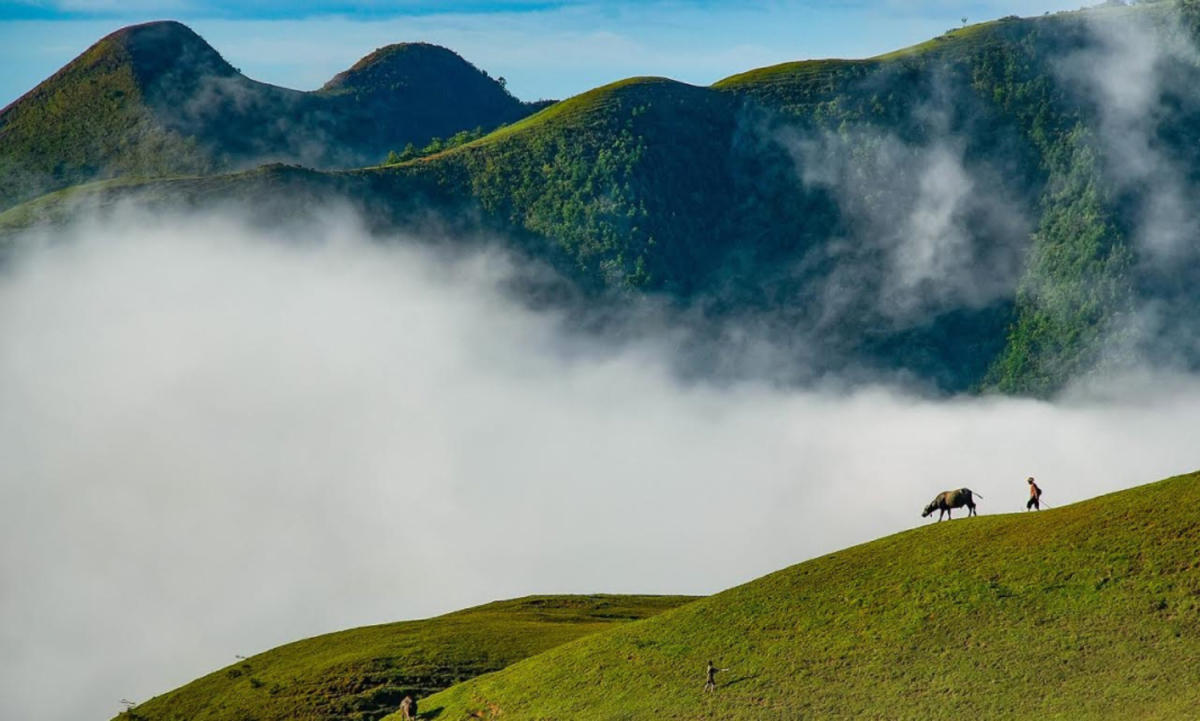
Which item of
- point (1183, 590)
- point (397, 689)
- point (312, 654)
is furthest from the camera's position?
point (312, 654)

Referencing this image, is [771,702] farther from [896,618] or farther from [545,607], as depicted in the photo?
[545,607]

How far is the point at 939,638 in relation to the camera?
6931cm

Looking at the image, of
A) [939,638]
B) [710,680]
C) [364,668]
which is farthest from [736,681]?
[364,668]

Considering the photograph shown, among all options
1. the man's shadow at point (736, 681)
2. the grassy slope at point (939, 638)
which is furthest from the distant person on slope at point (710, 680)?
the grassy slope at point (939, 638)

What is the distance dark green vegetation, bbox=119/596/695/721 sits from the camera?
288 ft

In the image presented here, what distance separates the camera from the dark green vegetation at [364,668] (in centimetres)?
8775

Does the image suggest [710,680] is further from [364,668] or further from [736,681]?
[364,668]

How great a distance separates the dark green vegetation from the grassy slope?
737cm

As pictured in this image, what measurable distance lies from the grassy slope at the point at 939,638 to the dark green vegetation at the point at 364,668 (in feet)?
24.2

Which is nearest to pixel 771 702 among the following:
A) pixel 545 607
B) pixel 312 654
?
pixel 312 654

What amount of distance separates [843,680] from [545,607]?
194 ft

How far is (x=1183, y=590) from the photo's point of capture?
218 ft

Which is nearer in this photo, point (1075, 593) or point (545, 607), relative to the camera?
point (1075, 593)

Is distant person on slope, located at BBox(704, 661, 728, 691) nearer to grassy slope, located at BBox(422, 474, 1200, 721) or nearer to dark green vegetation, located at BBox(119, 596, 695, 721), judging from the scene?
grassy slope, located at BBox(422, 474, 1200, 721)
